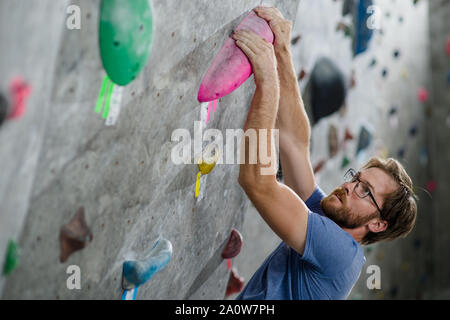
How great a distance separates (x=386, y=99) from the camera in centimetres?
288

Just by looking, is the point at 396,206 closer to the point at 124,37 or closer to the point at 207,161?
the point at 207,161

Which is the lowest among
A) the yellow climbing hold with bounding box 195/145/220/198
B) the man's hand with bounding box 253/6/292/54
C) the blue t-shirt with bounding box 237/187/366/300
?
the blue t-shirt with bounding box 237/187/366/300

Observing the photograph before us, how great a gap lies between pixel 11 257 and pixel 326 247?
2.28 ft

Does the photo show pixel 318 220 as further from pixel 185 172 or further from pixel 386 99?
pixel 386 99

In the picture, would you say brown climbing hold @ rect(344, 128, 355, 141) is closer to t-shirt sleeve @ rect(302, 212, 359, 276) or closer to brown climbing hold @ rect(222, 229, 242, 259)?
brown climbing hold @ rect(222, 229, 242, 259)

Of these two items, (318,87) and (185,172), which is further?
(318,87)

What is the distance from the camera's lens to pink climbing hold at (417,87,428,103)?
11.2 feet

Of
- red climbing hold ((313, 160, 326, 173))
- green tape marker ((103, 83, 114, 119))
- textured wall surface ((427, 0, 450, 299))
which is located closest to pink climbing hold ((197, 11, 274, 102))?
green tape marker ((103, 83, 114, 119))

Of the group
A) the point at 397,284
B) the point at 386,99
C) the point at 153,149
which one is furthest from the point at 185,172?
the point at 397,284

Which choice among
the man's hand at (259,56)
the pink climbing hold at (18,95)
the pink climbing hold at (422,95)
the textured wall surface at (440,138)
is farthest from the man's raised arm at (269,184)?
the textured wall surface at (440,138)

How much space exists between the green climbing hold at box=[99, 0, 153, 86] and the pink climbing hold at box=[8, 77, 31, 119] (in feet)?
0.61

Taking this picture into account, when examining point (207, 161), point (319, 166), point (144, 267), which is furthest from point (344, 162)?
point (144, 267)

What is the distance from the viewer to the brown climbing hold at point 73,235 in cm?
103
